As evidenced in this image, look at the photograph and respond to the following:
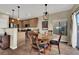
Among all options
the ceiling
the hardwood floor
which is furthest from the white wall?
the hardwood floor

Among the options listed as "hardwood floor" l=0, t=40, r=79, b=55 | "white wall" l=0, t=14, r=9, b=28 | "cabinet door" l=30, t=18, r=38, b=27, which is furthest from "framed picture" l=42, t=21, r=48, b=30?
"white wall" l=0, t=14, r=9, b=28

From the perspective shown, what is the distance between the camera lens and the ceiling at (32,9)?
2088 mm

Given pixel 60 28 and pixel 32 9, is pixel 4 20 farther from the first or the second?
pixel 60 28

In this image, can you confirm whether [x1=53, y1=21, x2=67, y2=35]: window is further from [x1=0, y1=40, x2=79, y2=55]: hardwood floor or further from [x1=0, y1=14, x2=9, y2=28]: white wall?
[x1=0, y1=14, x2=9, y2=28]: white wall

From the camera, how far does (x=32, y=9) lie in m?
2.12

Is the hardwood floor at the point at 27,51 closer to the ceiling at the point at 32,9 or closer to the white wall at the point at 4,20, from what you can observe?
the white wall at the point at 4,20

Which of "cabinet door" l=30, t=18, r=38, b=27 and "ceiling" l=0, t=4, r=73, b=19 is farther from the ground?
"ceiling" l=0, t=4, r=73, b=19

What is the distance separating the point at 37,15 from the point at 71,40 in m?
0.77

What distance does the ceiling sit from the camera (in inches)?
82.2

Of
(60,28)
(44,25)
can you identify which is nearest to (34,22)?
(44,25)

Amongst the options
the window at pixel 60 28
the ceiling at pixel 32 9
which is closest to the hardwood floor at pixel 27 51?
the window at pixel 60 28

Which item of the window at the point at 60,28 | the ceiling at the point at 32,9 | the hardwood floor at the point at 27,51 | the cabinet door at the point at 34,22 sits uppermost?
the ceiling at the point at 32,9

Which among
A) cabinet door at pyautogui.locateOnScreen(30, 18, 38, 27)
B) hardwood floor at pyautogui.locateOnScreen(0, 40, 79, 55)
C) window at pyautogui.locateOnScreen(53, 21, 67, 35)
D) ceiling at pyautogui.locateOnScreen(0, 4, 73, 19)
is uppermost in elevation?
ceiling at pyautogui.locateOnScreen(0, 4, 73, 19)
